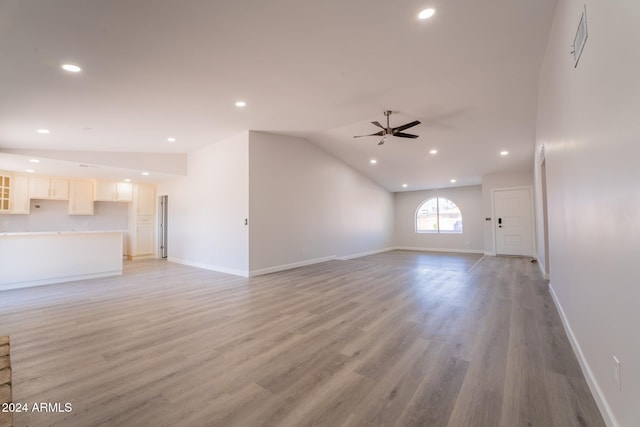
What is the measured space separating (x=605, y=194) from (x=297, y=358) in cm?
229

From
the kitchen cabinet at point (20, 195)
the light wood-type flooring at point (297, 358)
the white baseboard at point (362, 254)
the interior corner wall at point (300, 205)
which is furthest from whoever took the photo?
the white baseboard at point (362, 254)

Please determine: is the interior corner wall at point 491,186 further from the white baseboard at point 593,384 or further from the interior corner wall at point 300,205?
the white baseboard at point 593,384

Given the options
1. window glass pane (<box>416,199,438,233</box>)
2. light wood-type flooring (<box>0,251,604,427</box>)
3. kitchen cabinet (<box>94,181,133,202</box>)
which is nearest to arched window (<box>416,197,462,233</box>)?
window glass pane (<box>416,199,438,233</box>)

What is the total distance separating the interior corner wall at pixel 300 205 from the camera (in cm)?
575

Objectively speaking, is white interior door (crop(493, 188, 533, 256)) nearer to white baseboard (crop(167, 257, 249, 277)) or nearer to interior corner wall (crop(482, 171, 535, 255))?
interior corner wall (crop(482, 171, 535, 255))

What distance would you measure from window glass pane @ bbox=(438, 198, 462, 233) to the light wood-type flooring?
6.41 metres

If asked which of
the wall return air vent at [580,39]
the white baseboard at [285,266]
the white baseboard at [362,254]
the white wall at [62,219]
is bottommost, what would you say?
the white baseboard at [362,254]

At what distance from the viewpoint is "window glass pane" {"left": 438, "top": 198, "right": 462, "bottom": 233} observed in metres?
10.4

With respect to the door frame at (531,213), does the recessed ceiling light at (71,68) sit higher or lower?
higher

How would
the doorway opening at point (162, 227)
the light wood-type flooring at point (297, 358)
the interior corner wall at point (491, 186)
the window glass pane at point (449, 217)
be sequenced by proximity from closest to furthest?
the light wood-type flooring at point (297, 358) → the interior corner wall at point (491, 186) → the doorway opening at point (162, 227) → the window glass pane at point (449, 217)

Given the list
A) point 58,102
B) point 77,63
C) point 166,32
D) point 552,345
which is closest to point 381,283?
point 552,345

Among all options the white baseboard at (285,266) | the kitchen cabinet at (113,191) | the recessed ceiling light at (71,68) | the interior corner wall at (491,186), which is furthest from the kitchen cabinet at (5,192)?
the interior corner wall at (491,186)

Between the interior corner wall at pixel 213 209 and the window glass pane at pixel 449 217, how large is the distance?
322 inches

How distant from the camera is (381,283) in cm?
486
